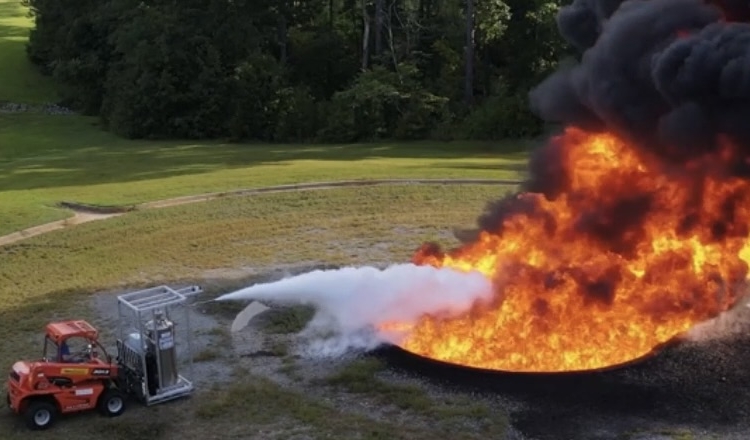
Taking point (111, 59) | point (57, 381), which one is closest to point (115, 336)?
point (57, 381)

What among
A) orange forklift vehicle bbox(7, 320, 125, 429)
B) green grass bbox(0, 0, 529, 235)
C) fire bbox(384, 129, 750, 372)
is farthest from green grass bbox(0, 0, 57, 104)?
fire bbox(384, 129, 750, 372)

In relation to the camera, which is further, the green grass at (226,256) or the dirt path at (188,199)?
the dirt path at (188,199)

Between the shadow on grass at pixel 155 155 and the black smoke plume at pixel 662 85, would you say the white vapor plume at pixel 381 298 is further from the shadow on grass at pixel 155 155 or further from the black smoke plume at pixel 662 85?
the shadow on grass at pixel 155 155

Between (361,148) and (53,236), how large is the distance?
75.0 feet

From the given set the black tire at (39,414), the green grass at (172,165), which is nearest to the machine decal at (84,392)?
the black tire at (39,414)

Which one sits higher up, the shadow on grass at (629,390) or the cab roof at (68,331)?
the cab roof at (68,331)

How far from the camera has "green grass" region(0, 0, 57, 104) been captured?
72312mm

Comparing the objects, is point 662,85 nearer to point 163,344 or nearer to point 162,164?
point 163,344

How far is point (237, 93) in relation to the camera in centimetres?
5659

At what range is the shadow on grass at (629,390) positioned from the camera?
15812 mm

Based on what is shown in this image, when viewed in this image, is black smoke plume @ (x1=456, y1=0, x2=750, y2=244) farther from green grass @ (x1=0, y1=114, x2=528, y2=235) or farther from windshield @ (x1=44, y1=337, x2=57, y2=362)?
green grass @ (x1=0, y1=114, x2=528, y2=235)

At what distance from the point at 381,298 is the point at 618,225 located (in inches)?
190

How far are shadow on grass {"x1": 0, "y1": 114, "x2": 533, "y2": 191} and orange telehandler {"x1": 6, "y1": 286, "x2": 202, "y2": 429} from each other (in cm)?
1988

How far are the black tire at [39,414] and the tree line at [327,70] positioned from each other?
3916cm
